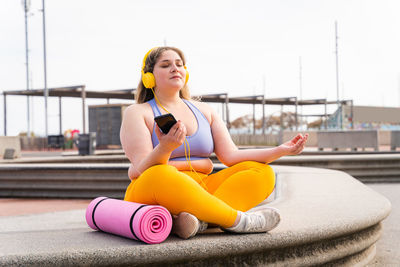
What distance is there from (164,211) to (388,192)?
617 cm

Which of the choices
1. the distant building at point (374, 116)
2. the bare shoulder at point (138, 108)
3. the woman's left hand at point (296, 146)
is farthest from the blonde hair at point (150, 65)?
the distant building at point (374, 116)

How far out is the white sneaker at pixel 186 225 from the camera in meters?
2.60

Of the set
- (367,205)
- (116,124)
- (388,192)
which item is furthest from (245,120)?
(367,205)

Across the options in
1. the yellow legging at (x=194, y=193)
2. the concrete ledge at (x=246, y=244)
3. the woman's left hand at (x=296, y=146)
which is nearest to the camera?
the concrete ledge at (x=246, y=244)

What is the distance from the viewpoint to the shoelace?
2732 mm

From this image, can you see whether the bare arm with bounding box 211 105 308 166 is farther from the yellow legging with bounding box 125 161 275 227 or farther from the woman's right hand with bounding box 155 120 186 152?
the woman's right hand with bounding box 155 120 186 152

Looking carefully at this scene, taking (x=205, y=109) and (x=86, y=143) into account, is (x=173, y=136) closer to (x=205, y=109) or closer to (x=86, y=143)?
(x=205, y=109)

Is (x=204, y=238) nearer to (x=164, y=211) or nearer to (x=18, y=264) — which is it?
(x=164, y=211)

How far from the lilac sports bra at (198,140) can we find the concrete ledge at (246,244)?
544 mm

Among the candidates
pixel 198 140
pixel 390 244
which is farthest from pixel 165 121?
pixel 390 244

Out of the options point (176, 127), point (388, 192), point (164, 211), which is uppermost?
point (176, 127)

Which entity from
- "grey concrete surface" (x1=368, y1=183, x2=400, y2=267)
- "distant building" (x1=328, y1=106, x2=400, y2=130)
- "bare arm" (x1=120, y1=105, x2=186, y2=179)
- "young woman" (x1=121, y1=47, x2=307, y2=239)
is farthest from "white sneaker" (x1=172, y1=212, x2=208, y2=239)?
"distant building" (x1=328, y1=106, x2=400, y2=130)

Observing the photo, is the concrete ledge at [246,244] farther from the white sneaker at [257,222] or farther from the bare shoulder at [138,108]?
the bare shoulder at [138,108]

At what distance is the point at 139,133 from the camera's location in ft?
9.82
